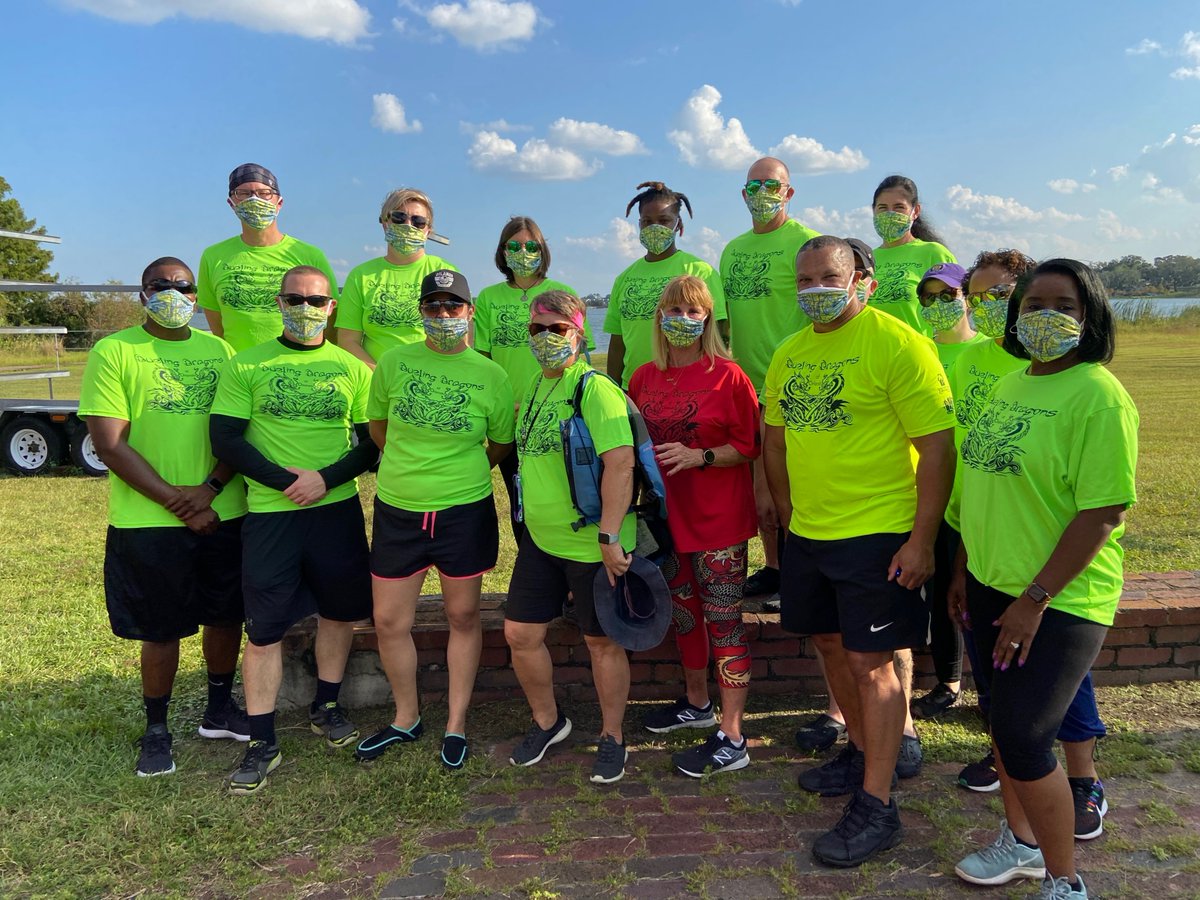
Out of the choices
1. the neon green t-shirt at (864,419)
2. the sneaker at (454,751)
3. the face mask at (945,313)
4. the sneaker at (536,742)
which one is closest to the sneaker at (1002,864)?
the neon green t-shirt at (864,419)

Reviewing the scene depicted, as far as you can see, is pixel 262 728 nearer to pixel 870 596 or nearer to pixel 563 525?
pixel 563 525

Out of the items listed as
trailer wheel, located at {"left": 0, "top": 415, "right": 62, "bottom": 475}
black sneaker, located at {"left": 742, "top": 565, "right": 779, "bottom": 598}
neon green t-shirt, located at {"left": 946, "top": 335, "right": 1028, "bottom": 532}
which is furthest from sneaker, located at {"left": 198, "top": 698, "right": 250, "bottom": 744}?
trailer wheel, located at {"left": 0, "top": 415, "right": 62, "bottom": 475}

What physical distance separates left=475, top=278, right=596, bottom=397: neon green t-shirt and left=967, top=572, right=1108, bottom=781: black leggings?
2.51m

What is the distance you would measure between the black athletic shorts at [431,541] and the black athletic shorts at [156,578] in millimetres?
770

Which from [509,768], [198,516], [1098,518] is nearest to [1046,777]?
[1098,518]

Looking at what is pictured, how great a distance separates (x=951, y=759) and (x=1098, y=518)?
1793 millimetres

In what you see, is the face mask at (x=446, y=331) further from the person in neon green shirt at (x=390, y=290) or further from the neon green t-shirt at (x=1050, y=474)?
the neon green t-shirt at (x=1050, y=474)

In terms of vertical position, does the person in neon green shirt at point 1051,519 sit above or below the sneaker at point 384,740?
above

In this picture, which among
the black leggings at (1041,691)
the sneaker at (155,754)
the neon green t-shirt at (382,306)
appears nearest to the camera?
the black leggings at (1041,691)

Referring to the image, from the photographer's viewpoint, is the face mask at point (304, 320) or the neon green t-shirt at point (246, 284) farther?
the neon green t-shirt at point (246, 284)

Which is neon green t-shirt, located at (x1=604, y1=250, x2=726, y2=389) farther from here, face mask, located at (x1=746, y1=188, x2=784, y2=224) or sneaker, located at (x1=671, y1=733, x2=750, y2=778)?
sneaker, located at (x1=671, y1=733, x2=750, y2=778)

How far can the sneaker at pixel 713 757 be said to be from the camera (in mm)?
3461

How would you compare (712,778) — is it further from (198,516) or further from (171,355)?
(171,355)

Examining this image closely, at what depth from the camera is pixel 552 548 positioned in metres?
3.46
